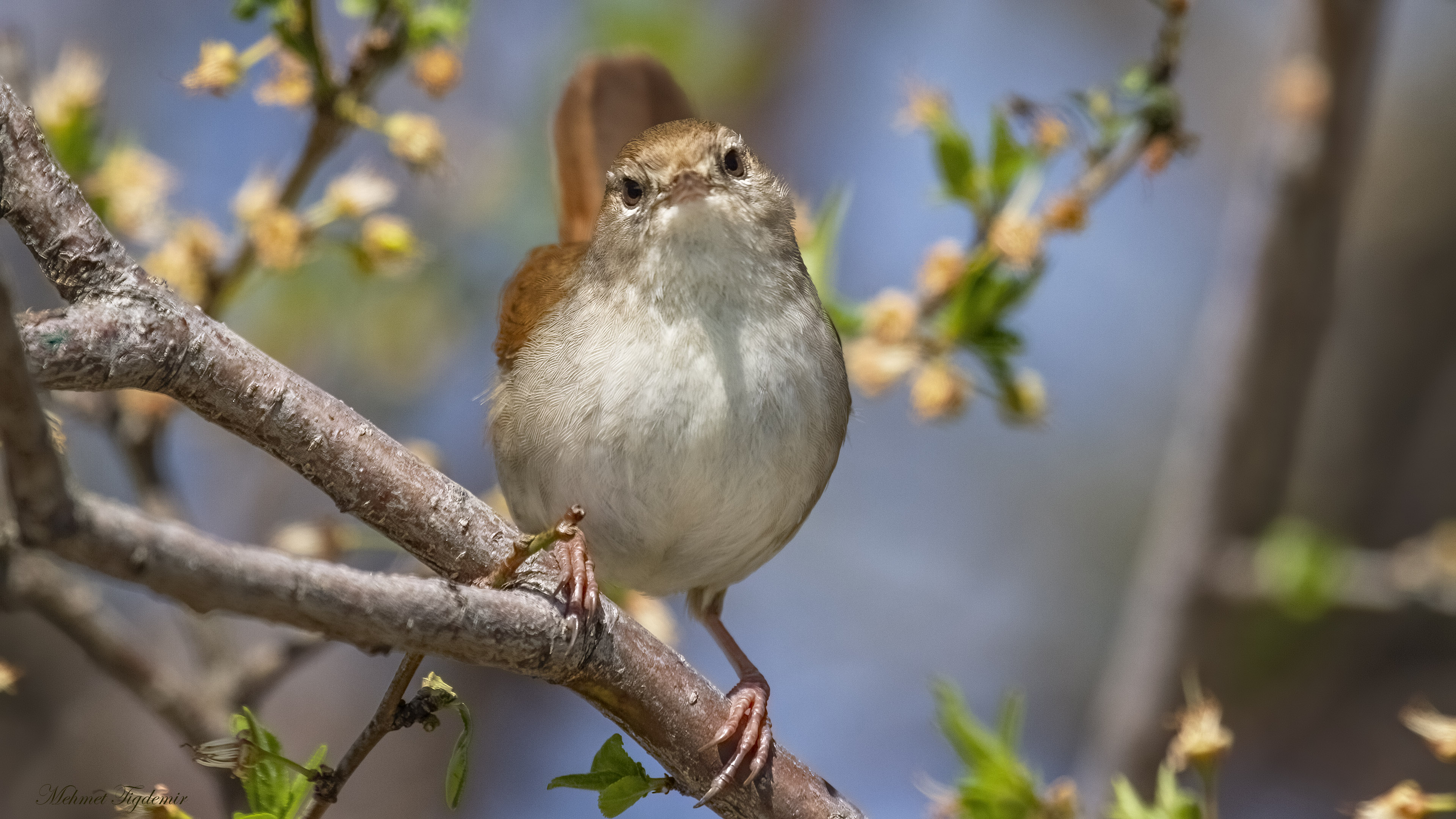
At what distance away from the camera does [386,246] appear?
290 centimetres

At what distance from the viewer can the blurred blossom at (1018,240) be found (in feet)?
9.80

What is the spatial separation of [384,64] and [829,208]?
135 cm

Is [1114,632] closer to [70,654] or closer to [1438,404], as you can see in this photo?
[1438,404]

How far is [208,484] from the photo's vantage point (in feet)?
19.1

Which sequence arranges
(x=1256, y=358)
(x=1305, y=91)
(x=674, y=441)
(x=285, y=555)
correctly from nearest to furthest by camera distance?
(x=285, y=555)
(x=674, y=441)
(x=1305, y=91)
(x=1256, y=358)

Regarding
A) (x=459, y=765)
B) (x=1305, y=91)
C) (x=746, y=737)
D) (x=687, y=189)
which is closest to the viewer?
(x=459, y=765)

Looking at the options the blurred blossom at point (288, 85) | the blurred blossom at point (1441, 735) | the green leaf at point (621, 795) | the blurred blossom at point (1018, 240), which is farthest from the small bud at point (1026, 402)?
the blurred blossom at point (288, 85)

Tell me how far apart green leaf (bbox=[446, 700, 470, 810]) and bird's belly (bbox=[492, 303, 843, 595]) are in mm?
846

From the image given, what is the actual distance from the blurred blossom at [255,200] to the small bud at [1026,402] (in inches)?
74.4

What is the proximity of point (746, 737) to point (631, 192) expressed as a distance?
4.25 ft

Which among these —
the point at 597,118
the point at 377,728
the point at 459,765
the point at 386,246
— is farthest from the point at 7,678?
the point at 597,118

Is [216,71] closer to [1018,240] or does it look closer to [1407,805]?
[1018,240]

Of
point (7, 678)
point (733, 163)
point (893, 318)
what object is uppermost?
point (733, 163)

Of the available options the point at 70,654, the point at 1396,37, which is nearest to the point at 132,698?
the point at 70,654
